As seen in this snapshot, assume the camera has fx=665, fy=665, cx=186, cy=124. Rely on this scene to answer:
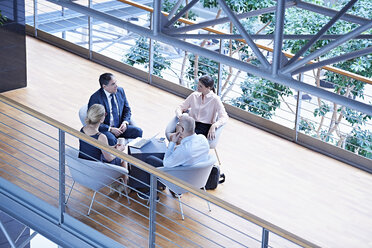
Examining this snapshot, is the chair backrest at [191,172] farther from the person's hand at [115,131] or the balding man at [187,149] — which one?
the person's hand at [115,131]

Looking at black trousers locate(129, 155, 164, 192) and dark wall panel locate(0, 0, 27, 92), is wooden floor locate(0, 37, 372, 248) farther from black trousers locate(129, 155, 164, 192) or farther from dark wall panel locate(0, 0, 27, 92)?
black trousers locate(129, 155, 164, 192)

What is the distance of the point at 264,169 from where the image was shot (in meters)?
5.98

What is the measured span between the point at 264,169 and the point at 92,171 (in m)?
1.82

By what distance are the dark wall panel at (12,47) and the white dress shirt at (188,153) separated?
2892 mm

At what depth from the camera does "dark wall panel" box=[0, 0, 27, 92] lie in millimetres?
7039

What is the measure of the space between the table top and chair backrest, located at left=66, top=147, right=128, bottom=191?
1.15 ft

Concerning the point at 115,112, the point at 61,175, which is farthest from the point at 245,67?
the point at 115,112

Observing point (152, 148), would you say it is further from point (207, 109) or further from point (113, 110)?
point (207, 109)

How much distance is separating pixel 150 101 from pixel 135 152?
78.8 inches

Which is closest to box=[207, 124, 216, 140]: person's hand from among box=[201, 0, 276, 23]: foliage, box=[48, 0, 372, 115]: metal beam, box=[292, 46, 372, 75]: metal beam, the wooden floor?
the wooden floor

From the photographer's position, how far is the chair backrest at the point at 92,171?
475 centimetres

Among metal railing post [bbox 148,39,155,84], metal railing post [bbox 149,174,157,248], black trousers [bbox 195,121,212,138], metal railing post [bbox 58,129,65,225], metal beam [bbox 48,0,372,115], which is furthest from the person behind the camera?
metal railing post [bbox 148,39,155,84]

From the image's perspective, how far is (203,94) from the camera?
5.81 meters

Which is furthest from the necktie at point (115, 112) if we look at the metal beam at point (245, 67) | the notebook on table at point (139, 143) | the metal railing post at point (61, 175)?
the metal beam at point (245, 67)
